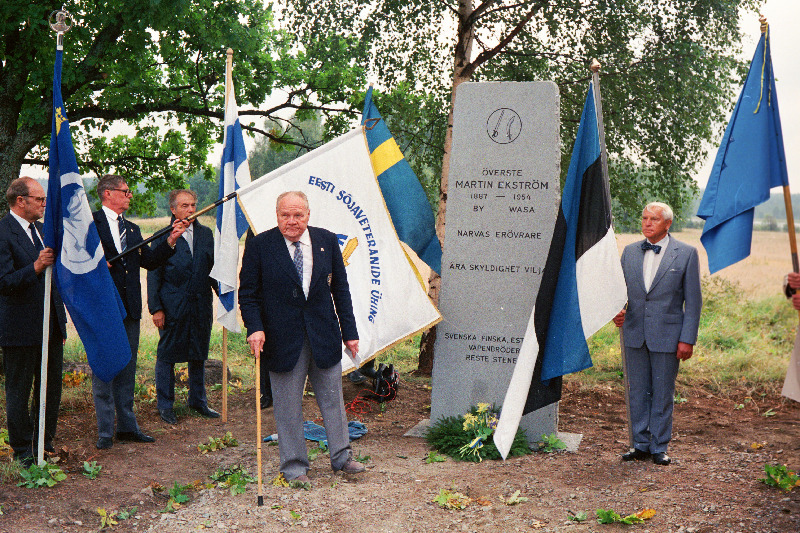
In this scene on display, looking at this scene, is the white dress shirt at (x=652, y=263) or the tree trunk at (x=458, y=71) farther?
the tree trunk at (x=458, y=71)

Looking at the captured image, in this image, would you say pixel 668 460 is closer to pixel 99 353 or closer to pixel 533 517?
pixel 533 517

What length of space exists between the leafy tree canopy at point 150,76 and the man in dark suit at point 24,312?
3.28 m

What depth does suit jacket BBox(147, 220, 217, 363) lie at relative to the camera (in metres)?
6.61

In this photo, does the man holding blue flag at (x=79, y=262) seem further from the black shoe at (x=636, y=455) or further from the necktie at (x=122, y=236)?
the black shoe at (x=636, y=455)

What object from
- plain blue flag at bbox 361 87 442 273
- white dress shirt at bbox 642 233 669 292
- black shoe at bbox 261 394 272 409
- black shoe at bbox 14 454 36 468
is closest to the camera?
black shoe at bbox 14 454 36 468

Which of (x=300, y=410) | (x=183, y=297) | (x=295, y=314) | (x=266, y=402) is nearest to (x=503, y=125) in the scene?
(x=295, y=314)

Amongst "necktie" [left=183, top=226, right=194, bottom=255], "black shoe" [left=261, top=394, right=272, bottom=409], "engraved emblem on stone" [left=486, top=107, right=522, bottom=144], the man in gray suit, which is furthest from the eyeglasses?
the man in gray suit

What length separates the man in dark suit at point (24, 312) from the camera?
4902 mm

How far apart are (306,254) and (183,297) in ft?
7.35

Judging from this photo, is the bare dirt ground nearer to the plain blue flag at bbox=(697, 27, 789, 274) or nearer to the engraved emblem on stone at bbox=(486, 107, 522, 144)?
the plain blue flag at bbox=(697, 27, 789, 274)

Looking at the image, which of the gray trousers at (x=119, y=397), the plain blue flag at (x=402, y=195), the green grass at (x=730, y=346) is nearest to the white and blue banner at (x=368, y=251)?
the plain blue flag at (x=402, y=195)

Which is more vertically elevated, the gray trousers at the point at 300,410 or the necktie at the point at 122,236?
the necktie at the point at 122,236

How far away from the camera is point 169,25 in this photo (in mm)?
8094

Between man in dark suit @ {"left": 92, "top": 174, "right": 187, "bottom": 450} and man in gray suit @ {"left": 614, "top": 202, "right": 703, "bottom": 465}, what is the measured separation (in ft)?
11.4
